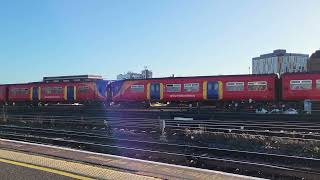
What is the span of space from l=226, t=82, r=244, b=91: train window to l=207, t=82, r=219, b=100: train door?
1.03m

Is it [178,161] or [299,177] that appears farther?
[178,161]

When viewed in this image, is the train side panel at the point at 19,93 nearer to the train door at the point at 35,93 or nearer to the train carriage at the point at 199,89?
the train door at the point at 35,93

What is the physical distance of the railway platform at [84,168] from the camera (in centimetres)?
820

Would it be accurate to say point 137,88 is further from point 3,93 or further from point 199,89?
point 3,93

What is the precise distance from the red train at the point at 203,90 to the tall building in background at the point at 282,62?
68.5m

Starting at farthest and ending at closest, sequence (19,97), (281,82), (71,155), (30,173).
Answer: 1. (19,97)
2. (281,82)
3. (71,155)
4. (30,173)

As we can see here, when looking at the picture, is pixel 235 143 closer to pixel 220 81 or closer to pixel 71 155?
pixel 71 155

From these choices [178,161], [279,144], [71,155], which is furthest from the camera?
[279,144]

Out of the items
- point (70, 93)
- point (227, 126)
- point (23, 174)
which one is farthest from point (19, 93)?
point (23, 174)

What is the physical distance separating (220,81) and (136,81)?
9.60 metres

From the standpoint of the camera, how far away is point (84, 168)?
8.98 meters

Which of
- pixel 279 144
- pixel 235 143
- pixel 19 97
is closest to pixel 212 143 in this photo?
pixel 235 143

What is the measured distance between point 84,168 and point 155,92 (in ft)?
114

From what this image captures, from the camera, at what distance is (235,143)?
18.3m
